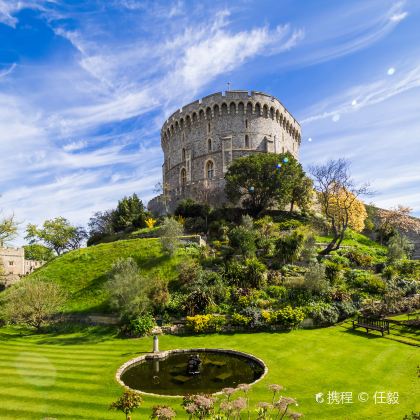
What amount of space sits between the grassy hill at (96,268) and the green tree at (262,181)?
44.2 feet

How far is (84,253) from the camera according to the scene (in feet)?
120

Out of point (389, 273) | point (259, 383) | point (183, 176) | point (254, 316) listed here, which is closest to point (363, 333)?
point (254, 316)

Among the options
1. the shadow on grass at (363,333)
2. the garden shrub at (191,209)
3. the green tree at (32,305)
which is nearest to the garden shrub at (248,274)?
the shadow on grass at (363,333)

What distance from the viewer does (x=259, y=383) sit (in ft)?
42.8

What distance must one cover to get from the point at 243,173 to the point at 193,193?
8.85 metres

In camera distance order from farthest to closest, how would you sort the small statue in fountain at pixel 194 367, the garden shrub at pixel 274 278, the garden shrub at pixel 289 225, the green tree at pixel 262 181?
the green tree at pixel 262 181
the garden shrub at pixel 289 225
the garden shrub at pixel 274 278
the small statue in fountain at pixel 194 367

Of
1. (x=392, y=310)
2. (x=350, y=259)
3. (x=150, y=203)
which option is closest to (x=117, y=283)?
(x=392, y=310)

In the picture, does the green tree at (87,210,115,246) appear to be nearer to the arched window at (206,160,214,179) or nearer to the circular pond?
the arched window at (206,160,214,179)

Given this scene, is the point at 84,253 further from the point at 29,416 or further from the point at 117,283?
the point at 29,416

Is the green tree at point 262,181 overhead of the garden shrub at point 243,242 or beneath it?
overhead

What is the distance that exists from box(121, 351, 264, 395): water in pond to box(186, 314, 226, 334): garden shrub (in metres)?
4.27

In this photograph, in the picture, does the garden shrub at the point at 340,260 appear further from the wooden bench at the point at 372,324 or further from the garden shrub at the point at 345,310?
the wooden bench at the point at 372,324

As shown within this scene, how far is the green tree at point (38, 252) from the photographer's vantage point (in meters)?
77.1

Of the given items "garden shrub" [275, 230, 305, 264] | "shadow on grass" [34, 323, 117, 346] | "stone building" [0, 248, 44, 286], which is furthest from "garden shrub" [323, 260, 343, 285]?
"stone building" [0, 248, 44, 286]
